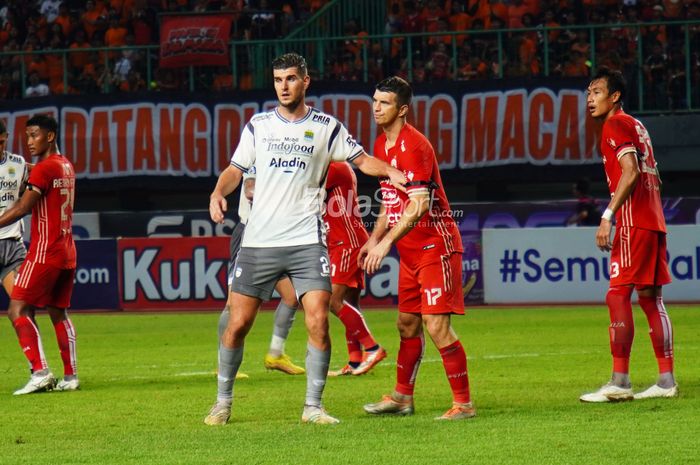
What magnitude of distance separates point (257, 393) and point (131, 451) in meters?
3.12

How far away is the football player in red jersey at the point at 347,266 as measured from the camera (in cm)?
1219

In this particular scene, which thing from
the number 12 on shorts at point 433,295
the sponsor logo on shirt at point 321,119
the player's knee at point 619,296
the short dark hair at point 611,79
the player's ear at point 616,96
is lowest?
the player's knee at point 619,296

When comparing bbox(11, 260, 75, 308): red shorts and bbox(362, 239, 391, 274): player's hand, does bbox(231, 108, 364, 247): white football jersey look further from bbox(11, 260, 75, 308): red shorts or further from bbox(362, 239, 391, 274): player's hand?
bbox(11, 260, 75, 308): red shorts

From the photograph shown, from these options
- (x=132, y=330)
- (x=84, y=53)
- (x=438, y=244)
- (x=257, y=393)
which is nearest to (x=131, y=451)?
(x=438, y=244)

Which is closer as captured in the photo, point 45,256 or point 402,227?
point 402,227

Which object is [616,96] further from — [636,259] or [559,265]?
[559,265]

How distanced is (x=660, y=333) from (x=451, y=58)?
16151mm

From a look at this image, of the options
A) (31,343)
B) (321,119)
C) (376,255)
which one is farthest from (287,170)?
(31,343)

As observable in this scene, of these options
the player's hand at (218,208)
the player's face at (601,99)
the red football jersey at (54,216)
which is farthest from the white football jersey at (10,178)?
the player's face at (601,99)

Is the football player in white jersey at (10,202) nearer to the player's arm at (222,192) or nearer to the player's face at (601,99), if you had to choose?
the player's arm at (222,192)

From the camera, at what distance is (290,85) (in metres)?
8.40

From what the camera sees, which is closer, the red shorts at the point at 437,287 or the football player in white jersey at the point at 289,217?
the football player in white jersey at the point at 289,217

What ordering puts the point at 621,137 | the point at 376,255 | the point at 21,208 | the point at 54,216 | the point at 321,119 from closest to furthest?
the point at 376,255
the point at 321,119
the point at 621,137
the point at 21,208
the point at 54,216

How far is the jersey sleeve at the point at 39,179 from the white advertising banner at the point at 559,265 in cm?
→ 1133
